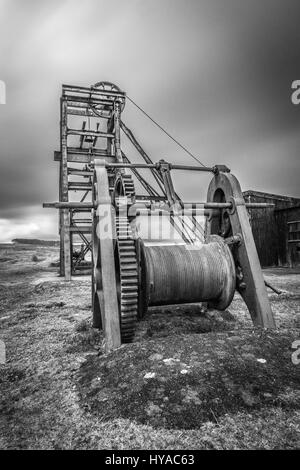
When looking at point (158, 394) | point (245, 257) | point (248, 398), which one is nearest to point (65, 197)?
point (245, 257)

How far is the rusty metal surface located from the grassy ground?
864 mm

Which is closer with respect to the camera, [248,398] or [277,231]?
[248,398]

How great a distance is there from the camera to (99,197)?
3412mm

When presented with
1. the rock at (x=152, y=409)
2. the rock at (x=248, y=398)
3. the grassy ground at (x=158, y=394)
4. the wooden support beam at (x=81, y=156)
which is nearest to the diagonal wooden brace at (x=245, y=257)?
the grassy ground at (x=158, y=394)

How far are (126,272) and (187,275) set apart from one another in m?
0.99

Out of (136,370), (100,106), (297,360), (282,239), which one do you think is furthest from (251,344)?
(282,239)

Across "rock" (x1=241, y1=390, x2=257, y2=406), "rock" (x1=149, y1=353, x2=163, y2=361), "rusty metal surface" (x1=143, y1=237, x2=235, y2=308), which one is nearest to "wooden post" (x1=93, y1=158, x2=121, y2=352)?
"rock" (x1=149, y1=353, x2=163, y2=361)

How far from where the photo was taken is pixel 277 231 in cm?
1563

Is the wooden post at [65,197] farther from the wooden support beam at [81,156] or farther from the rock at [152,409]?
the rock at [152,409]

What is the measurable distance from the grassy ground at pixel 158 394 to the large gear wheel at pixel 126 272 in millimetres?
374

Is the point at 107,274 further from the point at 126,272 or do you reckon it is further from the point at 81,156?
the point at 81,156

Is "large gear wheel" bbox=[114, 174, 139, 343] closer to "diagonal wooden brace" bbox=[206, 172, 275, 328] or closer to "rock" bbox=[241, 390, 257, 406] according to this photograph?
"rock" bbox=[241, 390, 257, 406]

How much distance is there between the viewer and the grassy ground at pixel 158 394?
1605 mm

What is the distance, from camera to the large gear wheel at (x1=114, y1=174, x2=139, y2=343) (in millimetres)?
2934
